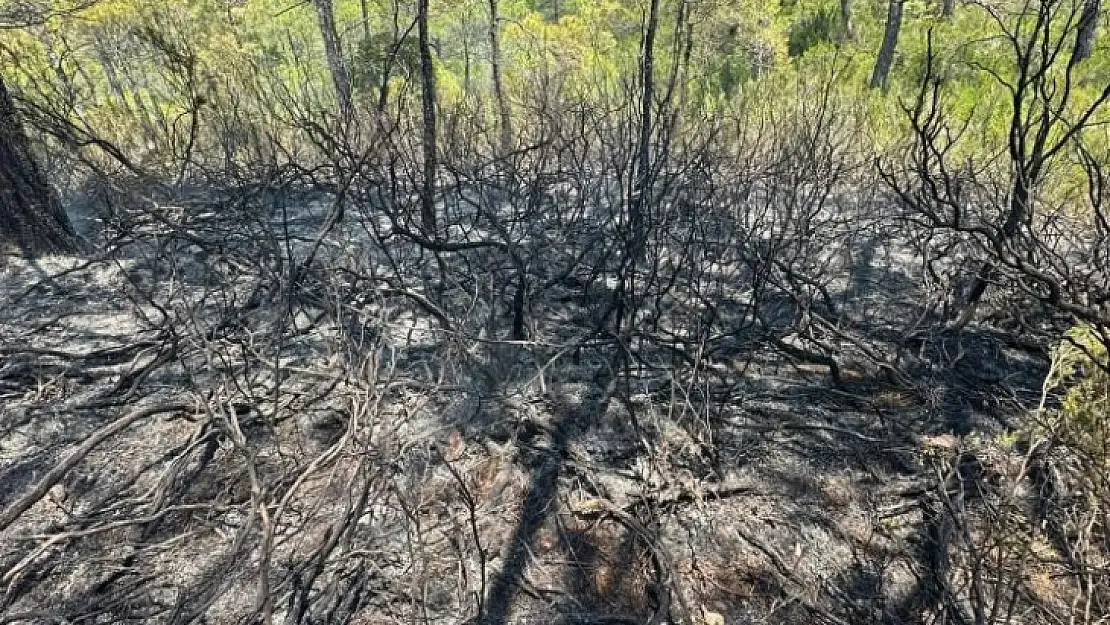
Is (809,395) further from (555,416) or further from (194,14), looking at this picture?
(194,14)

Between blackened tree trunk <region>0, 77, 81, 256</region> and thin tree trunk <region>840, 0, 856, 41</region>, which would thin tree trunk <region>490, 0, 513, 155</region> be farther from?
thin tree trunk <region>840, 0, 856, 41</region>

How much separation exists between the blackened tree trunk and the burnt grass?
0.51m

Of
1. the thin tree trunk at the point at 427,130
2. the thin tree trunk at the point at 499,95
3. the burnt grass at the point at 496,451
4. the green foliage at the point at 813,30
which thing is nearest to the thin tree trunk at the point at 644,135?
the burnt grass at the point at 496,451

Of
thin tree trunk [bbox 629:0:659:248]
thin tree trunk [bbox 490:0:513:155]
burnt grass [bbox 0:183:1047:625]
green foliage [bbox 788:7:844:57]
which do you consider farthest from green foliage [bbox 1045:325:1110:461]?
green foliage [bbox 788:7:844:57]

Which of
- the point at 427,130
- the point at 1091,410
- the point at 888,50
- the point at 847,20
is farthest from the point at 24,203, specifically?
the point at 847,20

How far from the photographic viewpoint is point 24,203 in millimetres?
Result: 4305

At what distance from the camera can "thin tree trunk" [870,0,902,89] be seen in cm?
883

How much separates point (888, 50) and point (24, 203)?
32.4ft

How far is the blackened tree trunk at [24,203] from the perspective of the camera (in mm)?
4195

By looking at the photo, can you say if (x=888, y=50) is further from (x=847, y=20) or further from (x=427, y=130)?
(x=427, y=130)

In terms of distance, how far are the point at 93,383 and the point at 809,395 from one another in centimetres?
326

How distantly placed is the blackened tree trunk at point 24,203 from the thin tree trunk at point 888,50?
363 inches

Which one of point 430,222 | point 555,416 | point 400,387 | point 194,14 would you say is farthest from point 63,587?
point 194,14

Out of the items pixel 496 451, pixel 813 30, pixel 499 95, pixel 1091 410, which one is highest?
pixel 1091 410
